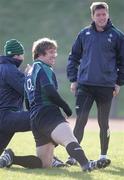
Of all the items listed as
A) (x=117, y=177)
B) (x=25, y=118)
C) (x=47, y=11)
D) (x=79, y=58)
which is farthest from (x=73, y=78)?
(x=47, y=11)

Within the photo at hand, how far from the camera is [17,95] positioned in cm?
886

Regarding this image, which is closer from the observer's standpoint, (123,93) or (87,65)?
(87,65)

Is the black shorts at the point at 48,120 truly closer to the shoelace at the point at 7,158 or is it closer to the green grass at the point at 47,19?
the shoelace at the point at 7,158

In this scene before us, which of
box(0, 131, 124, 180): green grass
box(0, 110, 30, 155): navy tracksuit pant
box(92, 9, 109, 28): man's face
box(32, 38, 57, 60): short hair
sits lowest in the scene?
box(0, 131, 124, 180): green grass

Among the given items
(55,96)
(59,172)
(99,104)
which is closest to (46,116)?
(55,96)

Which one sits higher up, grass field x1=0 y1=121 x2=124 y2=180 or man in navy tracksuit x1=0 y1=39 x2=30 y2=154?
man in navy tracksuit x1=0 y1=39 x2=30 y2=154

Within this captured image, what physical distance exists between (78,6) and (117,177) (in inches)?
1220

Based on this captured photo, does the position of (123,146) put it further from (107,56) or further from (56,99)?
(56,99)

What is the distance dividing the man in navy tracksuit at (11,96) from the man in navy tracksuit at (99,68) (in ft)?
2.42

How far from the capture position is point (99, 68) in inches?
345

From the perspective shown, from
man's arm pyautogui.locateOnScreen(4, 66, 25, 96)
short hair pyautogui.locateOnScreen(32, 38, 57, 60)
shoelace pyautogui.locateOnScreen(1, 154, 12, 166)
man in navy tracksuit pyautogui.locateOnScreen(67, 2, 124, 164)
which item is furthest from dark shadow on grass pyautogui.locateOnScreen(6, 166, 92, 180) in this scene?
short hair pyautogui.locateOnScreen(32, 38, 57, 60)

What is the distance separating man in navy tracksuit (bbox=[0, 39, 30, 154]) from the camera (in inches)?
340

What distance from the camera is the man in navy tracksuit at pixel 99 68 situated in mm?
8750

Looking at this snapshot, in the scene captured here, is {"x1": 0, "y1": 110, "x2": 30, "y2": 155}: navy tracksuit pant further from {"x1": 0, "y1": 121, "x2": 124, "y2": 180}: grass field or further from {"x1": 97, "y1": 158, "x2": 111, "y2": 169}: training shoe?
{"x1": 97, "y1": 158, "x2": 111, "y2": 169}: training shoe
